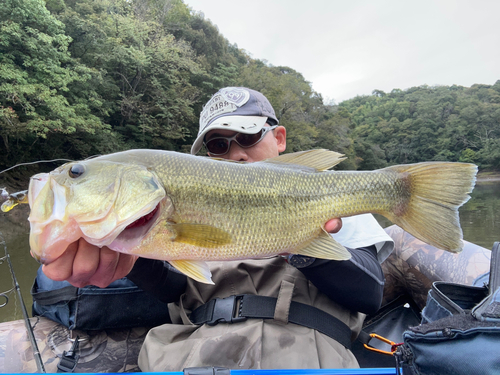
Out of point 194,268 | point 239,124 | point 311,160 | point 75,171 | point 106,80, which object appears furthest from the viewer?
point 106,80

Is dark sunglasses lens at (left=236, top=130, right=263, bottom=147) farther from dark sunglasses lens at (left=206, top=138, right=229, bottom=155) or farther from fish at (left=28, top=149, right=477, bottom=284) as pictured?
fish at (left=28, top=149, right=477, bottom=284)

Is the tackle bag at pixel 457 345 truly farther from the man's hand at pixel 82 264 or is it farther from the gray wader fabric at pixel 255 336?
the man's hand at pixel 82 264

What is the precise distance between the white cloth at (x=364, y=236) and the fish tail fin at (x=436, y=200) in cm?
45

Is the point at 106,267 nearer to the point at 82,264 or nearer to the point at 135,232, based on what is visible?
the point at 82,264

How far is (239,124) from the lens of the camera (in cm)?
260

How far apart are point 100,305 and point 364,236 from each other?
6.64ft

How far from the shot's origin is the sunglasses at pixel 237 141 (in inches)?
104

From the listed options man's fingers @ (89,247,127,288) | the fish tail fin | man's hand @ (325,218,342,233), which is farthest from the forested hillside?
the fish tail fin

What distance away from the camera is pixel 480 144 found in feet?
175

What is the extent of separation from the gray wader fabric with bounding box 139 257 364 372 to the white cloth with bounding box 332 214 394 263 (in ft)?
1.45

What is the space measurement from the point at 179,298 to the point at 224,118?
1626 millimetres

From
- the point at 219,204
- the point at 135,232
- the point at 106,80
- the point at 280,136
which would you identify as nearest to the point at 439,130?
the point at 106,80

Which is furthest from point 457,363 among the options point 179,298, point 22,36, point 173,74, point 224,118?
point 173,74

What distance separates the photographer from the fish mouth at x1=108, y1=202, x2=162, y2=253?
1317 mm
